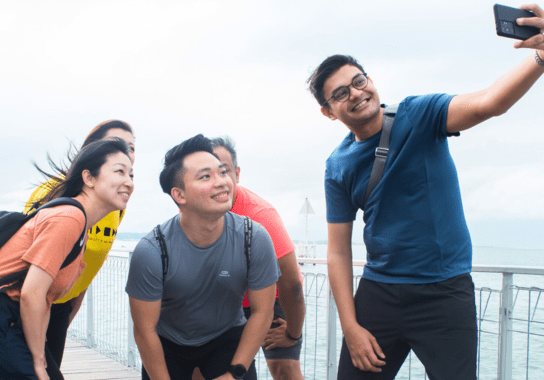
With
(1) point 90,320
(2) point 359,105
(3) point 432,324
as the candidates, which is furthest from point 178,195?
(1) point 90,320

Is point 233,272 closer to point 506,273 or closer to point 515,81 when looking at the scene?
point 515,81

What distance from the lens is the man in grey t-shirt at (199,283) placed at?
2.42 meters

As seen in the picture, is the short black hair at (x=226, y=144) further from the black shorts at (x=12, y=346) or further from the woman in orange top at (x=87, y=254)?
the black shorts at (x=12, y=346)

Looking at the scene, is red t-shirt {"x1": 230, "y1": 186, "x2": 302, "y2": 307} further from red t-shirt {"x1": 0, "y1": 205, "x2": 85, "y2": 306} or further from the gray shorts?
red t-shirt {"x1": 0, "y1": 205, "x2": 85, "y2": 306}

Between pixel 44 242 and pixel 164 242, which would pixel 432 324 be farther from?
pixel 44 242

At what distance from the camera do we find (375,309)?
2088 mm

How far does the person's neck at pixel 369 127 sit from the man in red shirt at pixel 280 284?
1013 millimetres

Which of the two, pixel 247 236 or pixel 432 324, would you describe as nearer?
pixel 432 324

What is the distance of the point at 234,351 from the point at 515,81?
1.84 m

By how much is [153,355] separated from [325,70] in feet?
5.38

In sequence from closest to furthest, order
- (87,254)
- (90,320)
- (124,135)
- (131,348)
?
(87,254) < (124,135) < (131,348) < (90,320)

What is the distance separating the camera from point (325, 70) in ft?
7.17

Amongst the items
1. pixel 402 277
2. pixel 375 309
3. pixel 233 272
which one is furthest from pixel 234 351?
pixel 402 277

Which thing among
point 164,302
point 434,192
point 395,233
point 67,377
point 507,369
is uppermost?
point 434,192
